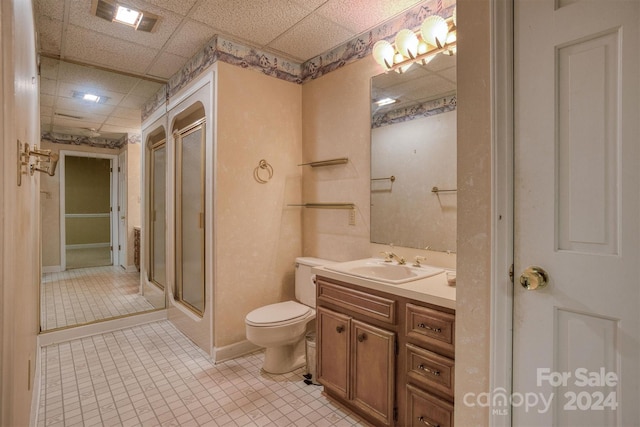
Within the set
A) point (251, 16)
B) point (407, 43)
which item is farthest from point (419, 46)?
point (251, 16)

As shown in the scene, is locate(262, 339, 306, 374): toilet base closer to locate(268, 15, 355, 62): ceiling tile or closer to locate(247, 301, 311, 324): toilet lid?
locate(247, 301, 311, 324): toilet lid

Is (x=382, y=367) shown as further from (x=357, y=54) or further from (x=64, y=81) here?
(x=64, y=81)

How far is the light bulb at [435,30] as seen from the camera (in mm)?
1812

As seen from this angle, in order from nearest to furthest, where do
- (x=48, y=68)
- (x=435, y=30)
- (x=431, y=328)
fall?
(x=431, y=328), (x=435, y=30), (x=48, y=68)

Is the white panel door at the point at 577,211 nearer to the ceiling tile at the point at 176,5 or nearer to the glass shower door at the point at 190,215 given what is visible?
the ceiling tile at the point at 176,5

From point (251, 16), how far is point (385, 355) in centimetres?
228

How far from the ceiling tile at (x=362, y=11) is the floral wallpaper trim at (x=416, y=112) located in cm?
63

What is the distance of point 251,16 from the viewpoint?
2.14 meters

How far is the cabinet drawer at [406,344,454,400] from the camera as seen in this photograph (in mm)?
1340

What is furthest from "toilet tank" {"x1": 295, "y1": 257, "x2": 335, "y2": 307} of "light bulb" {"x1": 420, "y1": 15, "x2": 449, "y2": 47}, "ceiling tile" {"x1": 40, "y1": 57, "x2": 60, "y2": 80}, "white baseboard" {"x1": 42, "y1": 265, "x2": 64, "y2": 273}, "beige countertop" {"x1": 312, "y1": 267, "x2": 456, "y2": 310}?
"ceiling tile" {"x1": 40, "y1": 57, "x2": 60, "y2": 80}

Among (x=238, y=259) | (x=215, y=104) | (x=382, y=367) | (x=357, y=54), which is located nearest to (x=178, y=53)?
(x=215, y=104)

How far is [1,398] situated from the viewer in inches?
31.4

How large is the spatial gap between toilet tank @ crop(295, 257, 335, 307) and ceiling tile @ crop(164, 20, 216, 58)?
191 centimetres

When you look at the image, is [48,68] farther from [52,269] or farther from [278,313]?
[278,313]
